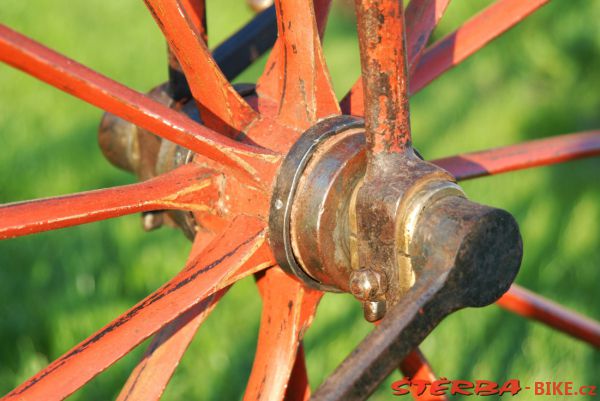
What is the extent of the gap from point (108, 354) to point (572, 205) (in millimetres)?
2416

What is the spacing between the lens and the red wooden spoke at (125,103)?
4.29 ft

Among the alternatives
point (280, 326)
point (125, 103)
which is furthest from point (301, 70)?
point (280, 326)

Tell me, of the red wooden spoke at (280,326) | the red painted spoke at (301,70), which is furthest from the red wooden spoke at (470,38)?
the red wooden spoke at (280,326)

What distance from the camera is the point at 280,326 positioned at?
167 cm

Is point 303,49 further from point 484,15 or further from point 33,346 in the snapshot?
point 33,346

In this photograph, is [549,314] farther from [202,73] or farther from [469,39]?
[202,73]

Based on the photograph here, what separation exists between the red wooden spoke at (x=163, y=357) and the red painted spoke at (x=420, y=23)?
53 centimetres

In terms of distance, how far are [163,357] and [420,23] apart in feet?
2.38

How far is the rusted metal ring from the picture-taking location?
150cm

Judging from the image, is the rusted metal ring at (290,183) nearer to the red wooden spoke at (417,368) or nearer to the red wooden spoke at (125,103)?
the red wooden spoke at (125,103)

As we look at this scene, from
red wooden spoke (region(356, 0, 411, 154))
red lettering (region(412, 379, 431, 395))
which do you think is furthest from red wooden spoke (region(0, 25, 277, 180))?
red lettering (region(412, 379, 431, 395))

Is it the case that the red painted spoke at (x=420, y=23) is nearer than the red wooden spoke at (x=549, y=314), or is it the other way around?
→ the red painted spoke at (x=420, y=23)

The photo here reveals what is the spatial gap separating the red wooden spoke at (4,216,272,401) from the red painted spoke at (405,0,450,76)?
0.44 meters

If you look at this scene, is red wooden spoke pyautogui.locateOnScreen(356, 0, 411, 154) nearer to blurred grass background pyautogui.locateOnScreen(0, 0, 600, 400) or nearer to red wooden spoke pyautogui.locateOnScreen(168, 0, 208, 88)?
red wooden spoke pyautogui.locateOnScreen(168, 0, 208, 88)
